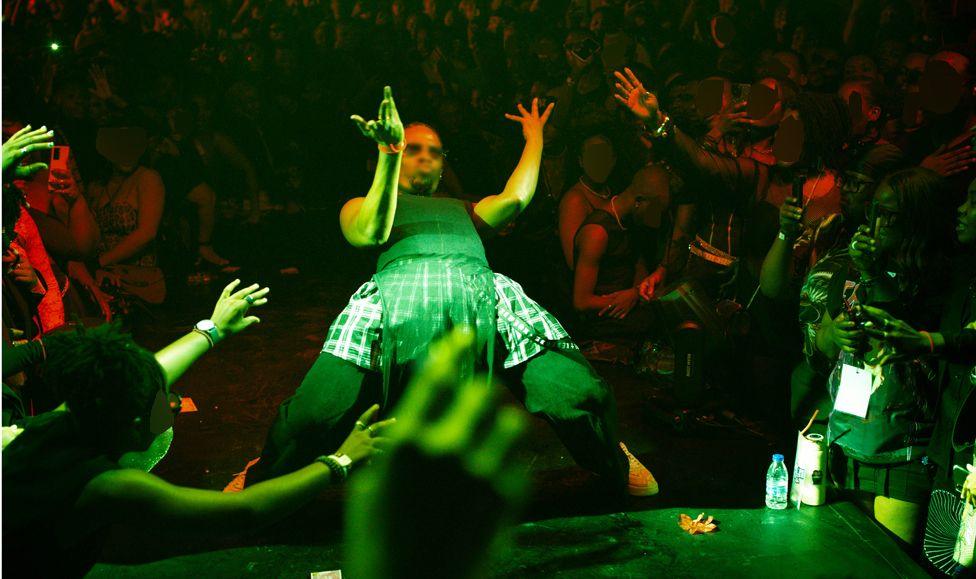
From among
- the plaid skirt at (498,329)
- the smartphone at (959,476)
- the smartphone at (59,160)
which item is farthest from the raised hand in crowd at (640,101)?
the smartphone at (59,160)

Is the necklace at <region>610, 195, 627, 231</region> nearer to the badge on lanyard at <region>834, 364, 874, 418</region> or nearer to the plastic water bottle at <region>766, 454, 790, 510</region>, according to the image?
the plastic water bottle at <region>766, 454, 790, 510</region>

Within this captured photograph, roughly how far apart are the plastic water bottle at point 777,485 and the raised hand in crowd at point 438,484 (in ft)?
3.41

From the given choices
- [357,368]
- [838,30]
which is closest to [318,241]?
[357,368]

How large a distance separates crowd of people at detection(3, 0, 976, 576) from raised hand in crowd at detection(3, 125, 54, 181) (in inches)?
21.8

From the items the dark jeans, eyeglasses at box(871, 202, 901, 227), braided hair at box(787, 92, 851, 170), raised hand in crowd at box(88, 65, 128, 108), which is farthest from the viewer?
raised hand in crowd at box(88, 65, 128, 108)

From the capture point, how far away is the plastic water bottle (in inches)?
131

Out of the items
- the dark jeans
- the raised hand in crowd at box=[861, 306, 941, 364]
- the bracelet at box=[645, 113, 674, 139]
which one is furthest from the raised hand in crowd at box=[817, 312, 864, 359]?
the bracelet at box=[645, 113, 674, 139]

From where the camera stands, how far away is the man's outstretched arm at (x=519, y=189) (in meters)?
3.45

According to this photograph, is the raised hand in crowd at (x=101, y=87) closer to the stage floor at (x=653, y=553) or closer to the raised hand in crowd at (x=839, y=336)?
the stage floor at (x=653, y=553)

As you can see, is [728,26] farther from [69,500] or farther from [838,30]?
[69,500]

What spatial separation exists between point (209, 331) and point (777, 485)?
2359 millimetres

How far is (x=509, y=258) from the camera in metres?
5.74

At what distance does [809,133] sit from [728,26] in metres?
1.22

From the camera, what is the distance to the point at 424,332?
3160mm
